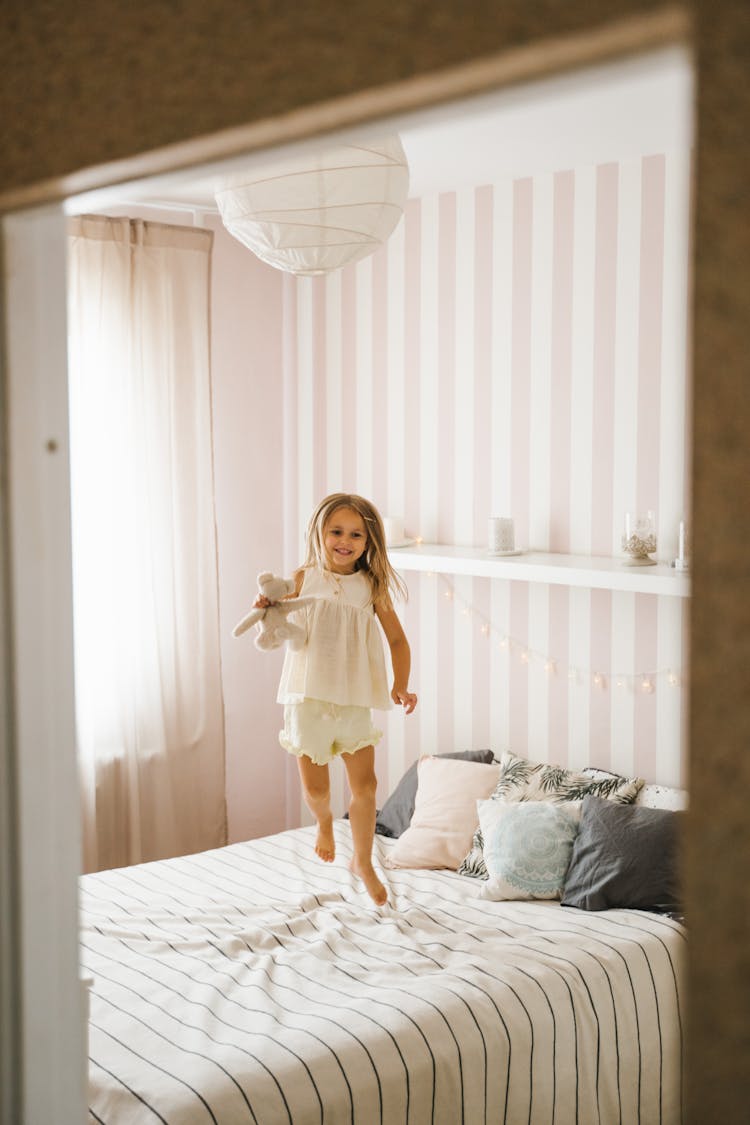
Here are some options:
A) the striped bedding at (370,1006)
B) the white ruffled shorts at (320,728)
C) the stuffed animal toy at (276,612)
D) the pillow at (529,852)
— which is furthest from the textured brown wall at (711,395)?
the pillow at (529,852)

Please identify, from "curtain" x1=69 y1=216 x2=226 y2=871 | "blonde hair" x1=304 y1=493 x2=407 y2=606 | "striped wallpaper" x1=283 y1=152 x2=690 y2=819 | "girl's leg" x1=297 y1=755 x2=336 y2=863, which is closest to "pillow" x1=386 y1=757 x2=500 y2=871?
"striped wallpaper" x1=283 y1=152 x2=690 y2=819

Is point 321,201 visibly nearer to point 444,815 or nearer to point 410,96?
point 410,96

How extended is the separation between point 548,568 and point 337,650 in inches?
32.6

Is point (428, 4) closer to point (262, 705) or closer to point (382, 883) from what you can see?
point (382, 883)

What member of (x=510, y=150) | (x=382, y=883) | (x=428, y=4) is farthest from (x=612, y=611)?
(x=428, y=4)

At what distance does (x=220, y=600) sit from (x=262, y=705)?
1.59ft

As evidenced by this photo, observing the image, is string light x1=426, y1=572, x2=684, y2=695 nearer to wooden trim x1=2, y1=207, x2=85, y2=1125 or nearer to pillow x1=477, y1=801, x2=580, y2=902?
pillow x1=477, y1=801, x2=580, y2=902

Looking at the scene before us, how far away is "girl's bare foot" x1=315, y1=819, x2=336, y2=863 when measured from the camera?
126 inches

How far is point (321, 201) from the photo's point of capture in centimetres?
221

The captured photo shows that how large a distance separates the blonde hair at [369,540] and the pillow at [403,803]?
3.25ft

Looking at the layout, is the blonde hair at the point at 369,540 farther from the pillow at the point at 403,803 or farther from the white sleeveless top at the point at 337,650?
the pillow at the point at 403,803

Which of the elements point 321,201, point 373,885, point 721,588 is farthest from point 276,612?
point 721,588

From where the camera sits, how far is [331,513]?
304cm

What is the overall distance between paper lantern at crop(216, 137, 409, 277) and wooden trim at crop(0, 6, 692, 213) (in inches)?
42.1
